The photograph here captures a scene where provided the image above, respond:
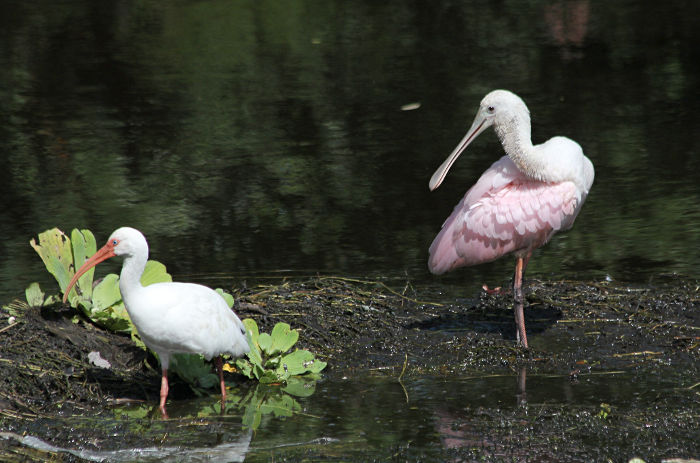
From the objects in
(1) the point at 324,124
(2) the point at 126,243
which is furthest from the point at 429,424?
(1) the point at 324,124

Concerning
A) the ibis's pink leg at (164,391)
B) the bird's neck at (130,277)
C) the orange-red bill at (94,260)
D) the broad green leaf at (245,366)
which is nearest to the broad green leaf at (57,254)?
the orange-red bill at (94,260)

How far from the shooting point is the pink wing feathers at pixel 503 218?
6.75 meters

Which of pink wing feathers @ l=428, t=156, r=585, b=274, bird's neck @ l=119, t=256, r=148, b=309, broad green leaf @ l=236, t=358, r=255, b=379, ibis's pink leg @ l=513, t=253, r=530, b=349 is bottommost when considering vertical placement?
ibis's pink leg @ l=513, t=253, r=530, b=349

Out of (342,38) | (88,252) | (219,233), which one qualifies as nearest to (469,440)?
(88,252)

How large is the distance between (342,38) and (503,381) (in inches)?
415

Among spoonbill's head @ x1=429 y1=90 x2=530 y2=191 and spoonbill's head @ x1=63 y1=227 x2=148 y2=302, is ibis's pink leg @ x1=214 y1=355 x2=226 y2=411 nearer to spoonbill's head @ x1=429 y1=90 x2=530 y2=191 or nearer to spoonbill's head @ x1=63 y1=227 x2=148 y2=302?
spoonbill's head @ x1=63 y1=227 x2=148 y2=302

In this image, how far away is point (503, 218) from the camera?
267 inches

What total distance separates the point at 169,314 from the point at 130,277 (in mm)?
282

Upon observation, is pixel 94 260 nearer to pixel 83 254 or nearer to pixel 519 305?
pixel 83 254

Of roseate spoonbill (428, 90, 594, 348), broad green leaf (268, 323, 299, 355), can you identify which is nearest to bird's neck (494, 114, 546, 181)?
roseate spoonbill (428, 90, 594, 348)

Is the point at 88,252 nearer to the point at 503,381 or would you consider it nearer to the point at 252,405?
the point at 252,405

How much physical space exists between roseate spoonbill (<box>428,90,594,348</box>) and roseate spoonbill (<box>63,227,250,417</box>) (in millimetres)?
1687

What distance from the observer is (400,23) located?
16922 mm

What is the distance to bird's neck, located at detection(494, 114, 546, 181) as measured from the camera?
263 inches
